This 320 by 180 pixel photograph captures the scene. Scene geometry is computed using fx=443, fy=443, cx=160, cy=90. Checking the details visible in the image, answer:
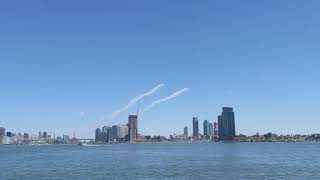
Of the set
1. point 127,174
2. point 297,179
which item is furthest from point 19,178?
point 297,179

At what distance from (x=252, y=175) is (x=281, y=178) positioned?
688 centimetres

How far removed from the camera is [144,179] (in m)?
83.5

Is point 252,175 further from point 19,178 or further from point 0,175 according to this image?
point 0,175

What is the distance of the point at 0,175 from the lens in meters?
93.8

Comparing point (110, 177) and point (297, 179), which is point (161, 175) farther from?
point (297, 179)

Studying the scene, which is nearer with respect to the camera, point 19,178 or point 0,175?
point 19,178

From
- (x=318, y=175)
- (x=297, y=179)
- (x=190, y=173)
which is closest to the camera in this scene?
(x=297, y=179)

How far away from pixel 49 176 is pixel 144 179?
2093 cm

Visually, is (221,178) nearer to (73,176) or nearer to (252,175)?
(252,175)

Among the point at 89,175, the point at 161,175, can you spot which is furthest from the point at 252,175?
the point at 89,175

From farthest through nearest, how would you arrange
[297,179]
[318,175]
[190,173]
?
1. [190,173]
2. [318,175]
3. [297,179]

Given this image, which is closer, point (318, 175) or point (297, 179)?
point (297, 179)

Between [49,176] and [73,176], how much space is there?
5.09 metres

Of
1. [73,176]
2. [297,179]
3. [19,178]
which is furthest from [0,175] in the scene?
[297,179]
